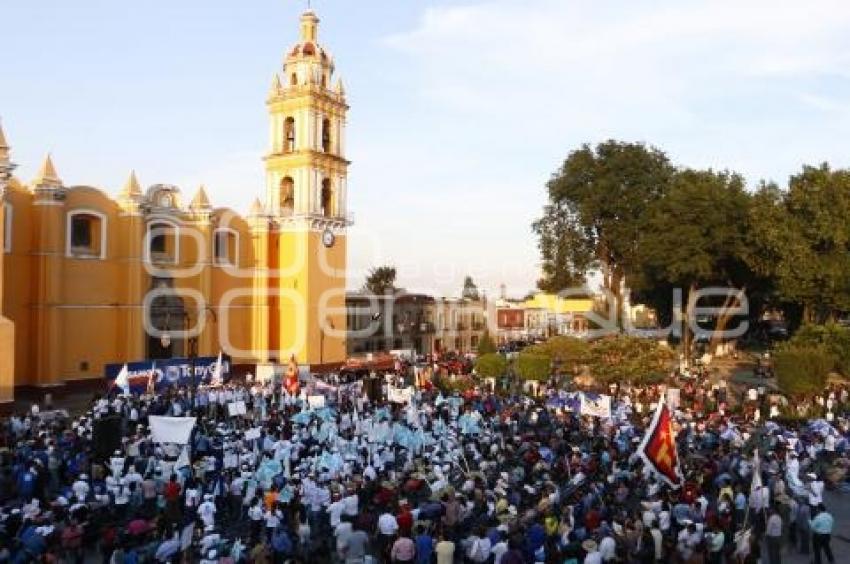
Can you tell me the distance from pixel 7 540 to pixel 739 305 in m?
40.8

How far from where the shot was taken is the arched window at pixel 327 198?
139 feet

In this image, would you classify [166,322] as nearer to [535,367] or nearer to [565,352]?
[535,367]

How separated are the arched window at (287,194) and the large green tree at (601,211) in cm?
1577

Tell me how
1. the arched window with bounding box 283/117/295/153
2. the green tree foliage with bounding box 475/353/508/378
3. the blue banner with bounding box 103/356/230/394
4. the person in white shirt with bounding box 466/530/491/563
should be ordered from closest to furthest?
1. the person in white shirt with bounding box 466/530/491/563
2. the blue banner with bounding box 103/356/230/394
3. the green tree foliage with bounding box 475/353/508/378
4. the arched window with bounding box 283/117/295/153

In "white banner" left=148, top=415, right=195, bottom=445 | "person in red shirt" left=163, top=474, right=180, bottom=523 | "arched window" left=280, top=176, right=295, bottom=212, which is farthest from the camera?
"arched window" left=280, top=176, right=295, bottom=212

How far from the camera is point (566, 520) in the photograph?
1173cm

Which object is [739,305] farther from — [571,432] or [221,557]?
[221,557]

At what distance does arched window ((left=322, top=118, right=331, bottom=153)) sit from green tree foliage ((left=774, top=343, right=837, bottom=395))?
2506 cm

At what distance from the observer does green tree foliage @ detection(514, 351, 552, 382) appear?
1310 inches

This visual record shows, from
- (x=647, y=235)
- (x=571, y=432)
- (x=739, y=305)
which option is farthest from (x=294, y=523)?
(x=739, y=305)

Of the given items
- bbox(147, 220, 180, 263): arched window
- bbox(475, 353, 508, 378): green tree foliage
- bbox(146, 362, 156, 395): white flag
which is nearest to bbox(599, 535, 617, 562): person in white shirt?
bbox(146, 362, 156, 395): white flag

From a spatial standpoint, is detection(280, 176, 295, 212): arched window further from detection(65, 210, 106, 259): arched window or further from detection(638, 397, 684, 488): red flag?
detection(638, 397, 684, 488): red flag

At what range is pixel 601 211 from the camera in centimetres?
4594

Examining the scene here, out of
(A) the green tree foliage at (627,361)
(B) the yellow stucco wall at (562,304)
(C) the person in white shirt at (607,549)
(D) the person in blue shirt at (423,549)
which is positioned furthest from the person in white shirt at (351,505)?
(B) the yellow stucco wall at (562,304)
